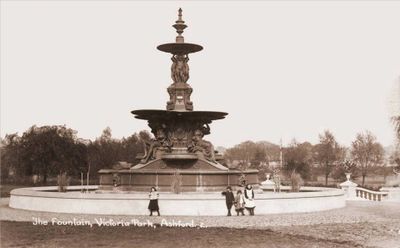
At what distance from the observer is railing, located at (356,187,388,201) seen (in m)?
31.3

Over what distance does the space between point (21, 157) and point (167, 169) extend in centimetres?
4115

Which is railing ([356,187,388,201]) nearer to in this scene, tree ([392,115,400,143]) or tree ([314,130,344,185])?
tree ([392,115,400,143])

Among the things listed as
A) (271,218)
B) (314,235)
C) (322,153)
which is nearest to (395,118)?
(322,153)

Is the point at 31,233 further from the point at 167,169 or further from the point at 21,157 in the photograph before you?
the point at 21,157

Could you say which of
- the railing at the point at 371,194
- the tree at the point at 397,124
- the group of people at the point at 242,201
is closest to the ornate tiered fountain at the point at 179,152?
the group of people at the point at 242,201

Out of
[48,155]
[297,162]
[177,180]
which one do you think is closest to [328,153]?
[297,162]

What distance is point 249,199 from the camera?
19.5 metres

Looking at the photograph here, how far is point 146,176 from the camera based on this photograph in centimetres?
2433

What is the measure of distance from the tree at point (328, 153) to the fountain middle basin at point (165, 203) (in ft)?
151

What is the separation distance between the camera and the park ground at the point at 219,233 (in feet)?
39.8

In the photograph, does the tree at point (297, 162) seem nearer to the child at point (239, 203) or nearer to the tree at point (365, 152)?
the tree at point (365, 152)

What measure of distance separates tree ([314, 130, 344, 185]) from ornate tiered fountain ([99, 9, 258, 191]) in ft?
136

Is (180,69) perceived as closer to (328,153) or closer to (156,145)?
(156,145)

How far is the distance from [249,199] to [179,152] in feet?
Answer: 23.2
